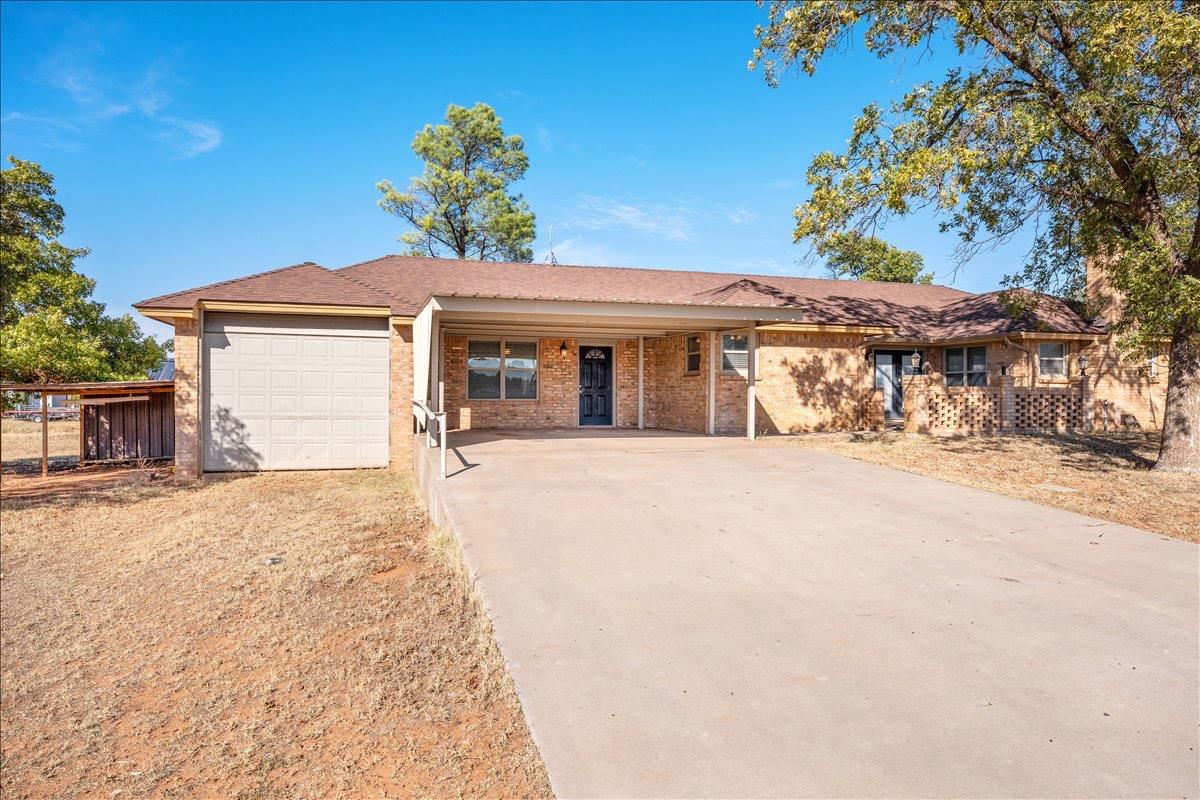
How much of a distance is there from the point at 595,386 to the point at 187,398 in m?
8.77

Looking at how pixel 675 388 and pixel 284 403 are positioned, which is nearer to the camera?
pixel 284 403

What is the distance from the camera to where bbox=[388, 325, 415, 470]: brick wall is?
12359mm

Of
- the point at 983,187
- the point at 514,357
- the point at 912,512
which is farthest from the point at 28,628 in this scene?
the point at 983,187

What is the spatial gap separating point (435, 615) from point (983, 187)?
504 inches

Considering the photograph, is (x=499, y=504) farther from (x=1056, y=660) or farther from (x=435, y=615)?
(x=1056, y=660)

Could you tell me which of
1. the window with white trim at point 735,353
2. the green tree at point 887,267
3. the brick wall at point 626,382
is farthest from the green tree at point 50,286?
the green tree at point 887,267

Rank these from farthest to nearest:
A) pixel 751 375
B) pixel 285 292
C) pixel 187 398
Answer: pixel 751 375 → pixel 285 292 → pixel 187 398

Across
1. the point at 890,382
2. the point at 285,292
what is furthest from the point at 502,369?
the point at 890,382

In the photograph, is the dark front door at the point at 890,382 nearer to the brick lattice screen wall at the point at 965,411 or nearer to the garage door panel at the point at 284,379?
the brick lattice screen wall at the point at 965,411

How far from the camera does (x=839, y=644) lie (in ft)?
12.8

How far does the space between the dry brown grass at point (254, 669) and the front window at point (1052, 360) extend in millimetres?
17000

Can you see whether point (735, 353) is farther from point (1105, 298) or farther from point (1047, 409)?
point (1105, 298)

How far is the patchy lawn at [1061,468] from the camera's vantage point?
25.4 feet

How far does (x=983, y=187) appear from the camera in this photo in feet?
40.8
